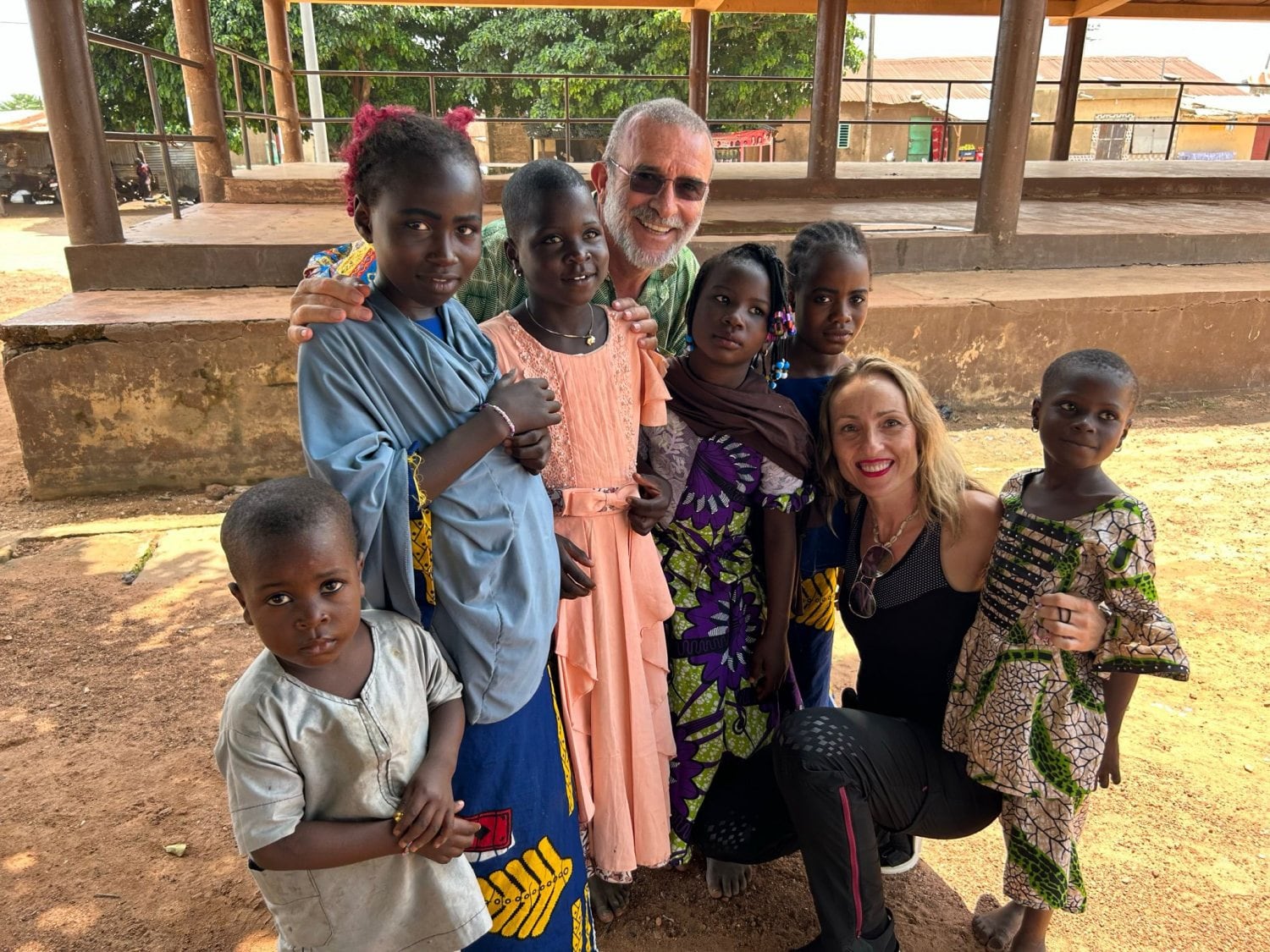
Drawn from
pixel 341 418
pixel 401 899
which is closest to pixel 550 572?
pixel 341 418

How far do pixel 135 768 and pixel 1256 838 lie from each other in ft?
9.69

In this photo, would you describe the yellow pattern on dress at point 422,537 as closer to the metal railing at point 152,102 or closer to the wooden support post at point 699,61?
the metal railing at point 152,102

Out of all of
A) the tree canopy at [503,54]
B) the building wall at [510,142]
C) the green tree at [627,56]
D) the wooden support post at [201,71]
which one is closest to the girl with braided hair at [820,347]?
the wooden support post at [201,71]

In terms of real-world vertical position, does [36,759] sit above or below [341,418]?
below

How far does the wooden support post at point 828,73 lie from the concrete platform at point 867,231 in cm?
63

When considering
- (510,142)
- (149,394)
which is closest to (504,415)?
(149,394)

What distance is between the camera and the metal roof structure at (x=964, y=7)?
9.46m

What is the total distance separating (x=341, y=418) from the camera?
1276 millimetres

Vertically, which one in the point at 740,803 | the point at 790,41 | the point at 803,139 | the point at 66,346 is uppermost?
the point at 790,41

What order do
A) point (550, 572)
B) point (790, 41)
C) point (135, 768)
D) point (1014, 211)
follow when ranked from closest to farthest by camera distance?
point (550, 572) → point (135, 768) → point (1014, 211) → point (790, 41)

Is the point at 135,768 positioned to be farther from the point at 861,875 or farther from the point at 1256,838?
the point at 1256,838

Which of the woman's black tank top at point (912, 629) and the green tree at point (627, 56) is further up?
the green tree at point (627, 56)

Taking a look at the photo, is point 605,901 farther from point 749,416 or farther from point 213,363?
point 213,363

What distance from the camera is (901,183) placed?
8.73m
